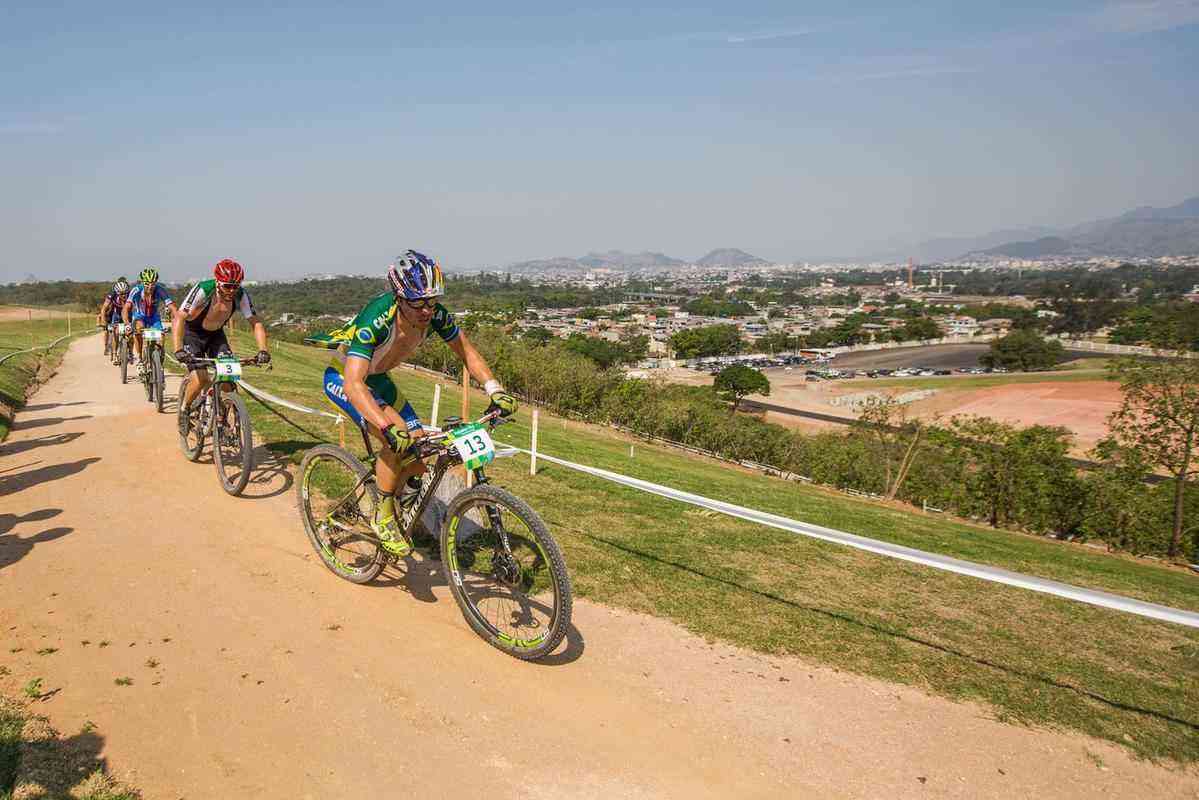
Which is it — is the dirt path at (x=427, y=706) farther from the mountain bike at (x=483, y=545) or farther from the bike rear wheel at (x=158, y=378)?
the bike rear wheel at (x=158, y=378)

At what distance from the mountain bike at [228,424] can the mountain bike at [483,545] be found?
263 cm

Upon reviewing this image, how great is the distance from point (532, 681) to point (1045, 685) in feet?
13.4

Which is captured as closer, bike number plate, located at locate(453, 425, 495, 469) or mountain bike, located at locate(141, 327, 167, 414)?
bike number plate, located at locate(453, 425, 495, 469)

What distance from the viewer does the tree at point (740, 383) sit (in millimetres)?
88275

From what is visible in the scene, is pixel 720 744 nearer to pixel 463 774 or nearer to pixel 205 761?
pixel 463 774

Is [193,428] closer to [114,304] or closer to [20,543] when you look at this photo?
[20,543]

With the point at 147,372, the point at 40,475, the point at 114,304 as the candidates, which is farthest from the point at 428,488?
the point at 114,304

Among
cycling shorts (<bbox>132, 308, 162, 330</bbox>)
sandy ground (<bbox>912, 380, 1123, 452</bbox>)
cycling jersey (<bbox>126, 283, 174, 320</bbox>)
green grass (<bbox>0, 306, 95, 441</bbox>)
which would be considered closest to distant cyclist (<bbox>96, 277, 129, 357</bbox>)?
green grass (<bbox>0, 306, 95, 441</bbox>)

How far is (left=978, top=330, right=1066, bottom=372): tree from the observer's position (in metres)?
115

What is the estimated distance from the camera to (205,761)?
392 cm

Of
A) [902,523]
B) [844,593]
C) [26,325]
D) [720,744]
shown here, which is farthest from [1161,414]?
[26,325]

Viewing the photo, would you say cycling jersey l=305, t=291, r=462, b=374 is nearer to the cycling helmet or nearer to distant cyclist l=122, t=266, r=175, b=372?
the cycling helmet

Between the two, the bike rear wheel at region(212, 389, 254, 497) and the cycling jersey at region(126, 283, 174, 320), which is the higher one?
the cycling jersey at region(126, 283, 174, 320)

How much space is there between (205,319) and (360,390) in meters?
5.44
